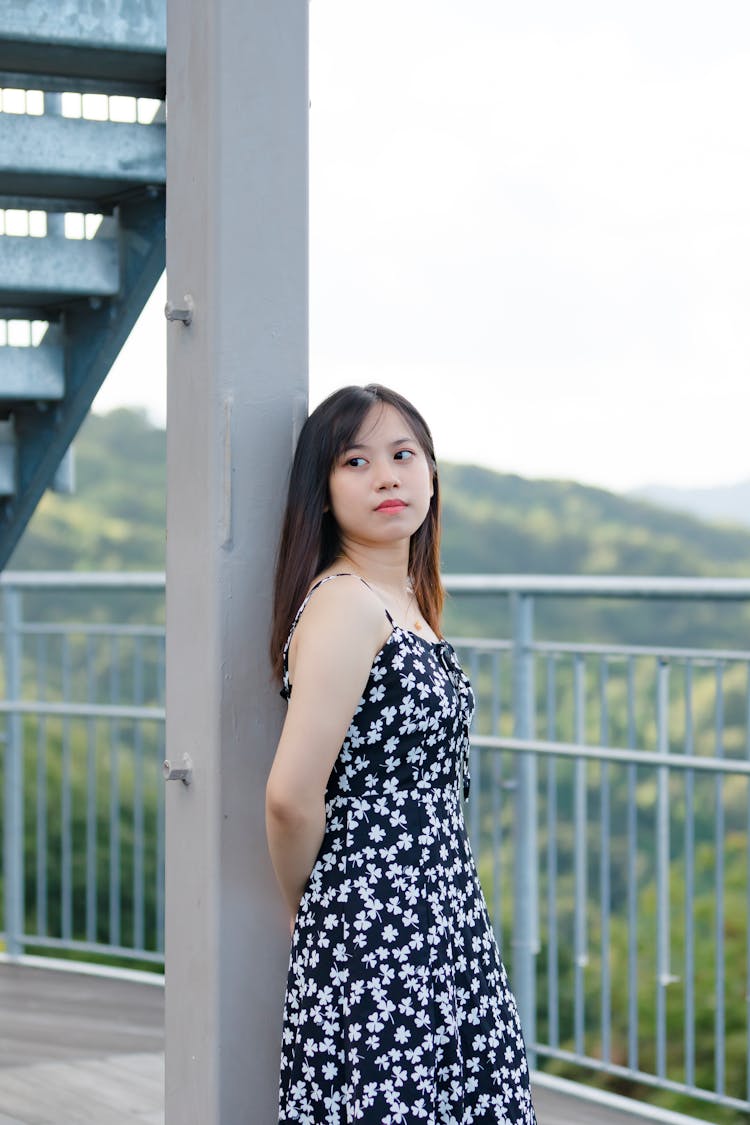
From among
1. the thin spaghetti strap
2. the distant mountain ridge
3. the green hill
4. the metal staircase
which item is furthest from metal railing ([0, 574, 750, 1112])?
the distant mountain ridge

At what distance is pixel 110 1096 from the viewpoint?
3.61m

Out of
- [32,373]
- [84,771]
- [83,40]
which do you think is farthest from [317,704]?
[84,771]

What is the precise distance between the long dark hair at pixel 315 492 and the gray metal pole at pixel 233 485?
66 mm

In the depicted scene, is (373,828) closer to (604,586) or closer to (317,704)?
(317,704)

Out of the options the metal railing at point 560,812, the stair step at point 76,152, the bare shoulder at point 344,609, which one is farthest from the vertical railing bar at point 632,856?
the bare shoulder at point 344,609

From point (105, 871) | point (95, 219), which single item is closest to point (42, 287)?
point (95, 219)

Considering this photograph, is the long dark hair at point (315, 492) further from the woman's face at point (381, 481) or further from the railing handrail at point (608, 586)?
the railing handrail at point (608, 586)

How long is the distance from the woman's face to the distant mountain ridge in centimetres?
2085

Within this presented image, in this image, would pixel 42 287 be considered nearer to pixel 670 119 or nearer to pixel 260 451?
pixel 260 451

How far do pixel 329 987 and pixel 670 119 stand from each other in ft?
74.9

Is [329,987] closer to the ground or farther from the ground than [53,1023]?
farther from the ground

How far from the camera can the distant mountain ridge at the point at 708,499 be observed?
73.2 feet

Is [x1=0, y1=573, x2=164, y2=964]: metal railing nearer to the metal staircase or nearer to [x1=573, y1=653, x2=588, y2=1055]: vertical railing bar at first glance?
the metal staircase

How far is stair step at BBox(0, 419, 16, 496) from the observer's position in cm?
378
